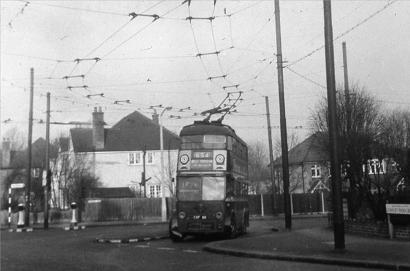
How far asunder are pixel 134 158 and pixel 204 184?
44.8 m

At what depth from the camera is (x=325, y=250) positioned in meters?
15.4

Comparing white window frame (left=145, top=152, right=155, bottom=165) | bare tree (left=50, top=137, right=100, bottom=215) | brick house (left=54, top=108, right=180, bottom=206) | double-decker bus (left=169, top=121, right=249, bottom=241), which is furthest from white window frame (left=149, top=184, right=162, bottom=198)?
double-decker bus (left=169, top=121, right=249, bottom=241)

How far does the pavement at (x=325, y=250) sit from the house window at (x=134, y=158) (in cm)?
4637

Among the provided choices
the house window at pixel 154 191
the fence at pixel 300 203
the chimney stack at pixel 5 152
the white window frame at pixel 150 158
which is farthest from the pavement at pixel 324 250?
the chimney stack at pixel 5 152

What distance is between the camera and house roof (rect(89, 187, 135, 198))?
2414 inches

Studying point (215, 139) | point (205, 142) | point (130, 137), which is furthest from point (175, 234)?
point (130, 137)

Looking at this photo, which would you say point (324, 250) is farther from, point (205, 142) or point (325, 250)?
point (205, 142)

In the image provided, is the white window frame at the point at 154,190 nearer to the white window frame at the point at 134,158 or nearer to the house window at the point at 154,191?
the house window at the point at 154,191

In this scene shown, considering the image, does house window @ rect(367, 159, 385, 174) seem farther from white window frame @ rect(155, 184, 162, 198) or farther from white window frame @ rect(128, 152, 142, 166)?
white window frame @ rect(128, 152, 142, 166)

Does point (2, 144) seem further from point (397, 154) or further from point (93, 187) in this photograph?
point (397, 154)

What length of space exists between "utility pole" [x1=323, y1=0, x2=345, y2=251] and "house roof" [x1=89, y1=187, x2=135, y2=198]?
1885 inches

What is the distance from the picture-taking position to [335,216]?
15055 millimetres

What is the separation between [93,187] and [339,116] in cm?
4302

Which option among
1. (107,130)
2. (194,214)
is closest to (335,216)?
(194,214)
